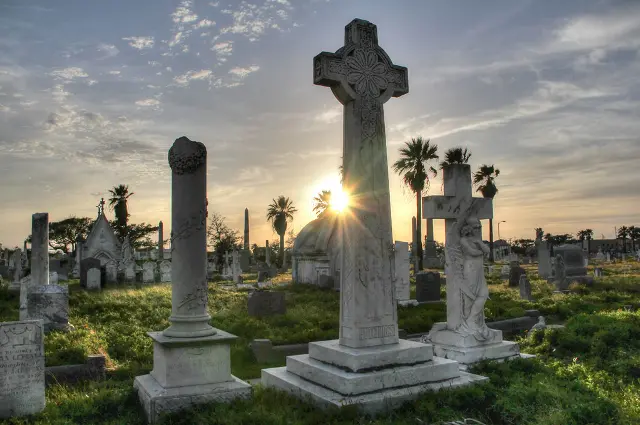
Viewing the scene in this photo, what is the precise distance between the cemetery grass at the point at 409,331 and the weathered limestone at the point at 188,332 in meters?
0.27

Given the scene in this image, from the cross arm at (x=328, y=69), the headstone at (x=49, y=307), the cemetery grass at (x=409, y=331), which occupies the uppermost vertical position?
the cross arm at (x=328, y=69)

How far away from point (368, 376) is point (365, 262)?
1.49 meters

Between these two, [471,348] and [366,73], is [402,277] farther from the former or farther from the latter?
[366,73]

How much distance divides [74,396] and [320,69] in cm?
568

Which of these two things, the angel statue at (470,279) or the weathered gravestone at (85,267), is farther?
the weathered gravestone at (85,267)

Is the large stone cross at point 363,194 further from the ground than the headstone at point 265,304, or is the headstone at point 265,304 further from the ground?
the large stone cross at point 363,194

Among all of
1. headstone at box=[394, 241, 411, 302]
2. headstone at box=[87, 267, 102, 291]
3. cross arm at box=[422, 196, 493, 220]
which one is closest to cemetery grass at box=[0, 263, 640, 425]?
headstone at box=[394, 241, 411, 302]

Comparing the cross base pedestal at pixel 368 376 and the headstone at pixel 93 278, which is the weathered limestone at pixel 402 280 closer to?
the cross base pedestal at pixel 368 376

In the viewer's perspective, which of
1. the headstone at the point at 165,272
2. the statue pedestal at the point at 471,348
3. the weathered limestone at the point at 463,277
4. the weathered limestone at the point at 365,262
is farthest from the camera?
the headstone at the point at 165,272

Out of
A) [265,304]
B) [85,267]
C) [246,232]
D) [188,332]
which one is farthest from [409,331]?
[246,232]

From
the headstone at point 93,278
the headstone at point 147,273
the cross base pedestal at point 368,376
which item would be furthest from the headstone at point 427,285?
the headstone at point 147,273

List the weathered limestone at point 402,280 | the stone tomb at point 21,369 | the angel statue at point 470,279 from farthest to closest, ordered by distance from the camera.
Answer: the weathered limestone at point 402,280
the angel statue at point 470,279
the stone tomb at point 21,369

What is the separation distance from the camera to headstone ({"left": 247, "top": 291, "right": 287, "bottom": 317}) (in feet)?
49.7

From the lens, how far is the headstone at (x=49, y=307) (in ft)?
41.2
